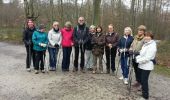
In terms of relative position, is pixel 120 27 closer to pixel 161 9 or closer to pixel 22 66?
pixel 161 9

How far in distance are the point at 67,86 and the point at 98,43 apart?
2091 mm

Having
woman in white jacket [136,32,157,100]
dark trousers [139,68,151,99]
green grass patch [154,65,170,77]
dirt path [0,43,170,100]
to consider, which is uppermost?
woman in white jacket [136,32,157,100]

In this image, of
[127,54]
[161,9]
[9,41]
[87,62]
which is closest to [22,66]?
[87,62]

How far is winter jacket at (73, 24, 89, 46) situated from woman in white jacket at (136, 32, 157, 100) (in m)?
2.81

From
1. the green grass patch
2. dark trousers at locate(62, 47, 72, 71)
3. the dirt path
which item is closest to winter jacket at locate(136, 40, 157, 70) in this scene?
the dirt path

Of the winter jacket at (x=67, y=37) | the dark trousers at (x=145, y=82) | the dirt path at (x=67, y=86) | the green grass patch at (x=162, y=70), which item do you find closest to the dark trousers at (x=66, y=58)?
the winter jacket at (x=67, y=37)

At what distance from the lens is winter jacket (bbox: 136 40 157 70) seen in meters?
7.48

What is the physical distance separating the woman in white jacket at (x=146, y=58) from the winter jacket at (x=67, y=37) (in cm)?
319

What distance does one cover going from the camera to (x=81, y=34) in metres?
10.1

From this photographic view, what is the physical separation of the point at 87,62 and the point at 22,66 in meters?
2.85

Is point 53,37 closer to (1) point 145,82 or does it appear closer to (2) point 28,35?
(2) point 28,35

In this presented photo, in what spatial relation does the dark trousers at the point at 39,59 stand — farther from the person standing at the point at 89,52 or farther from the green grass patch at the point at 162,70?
the green grass patch at the point at 162,70

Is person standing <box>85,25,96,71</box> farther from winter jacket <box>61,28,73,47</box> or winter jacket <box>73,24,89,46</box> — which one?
winter jacket <box>61,28,73,47</box>

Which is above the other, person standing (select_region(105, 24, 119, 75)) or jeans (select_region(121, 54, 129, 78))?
person standing (select_region(105, 24, 119, 75))
